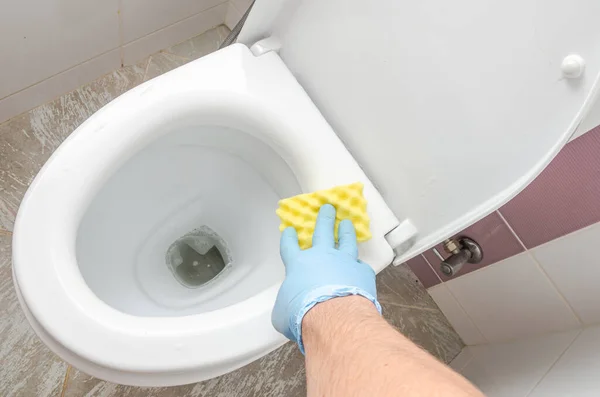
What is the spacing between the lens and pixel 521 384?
0.87 metres

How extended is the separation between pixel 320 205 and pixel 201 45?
2.58ft

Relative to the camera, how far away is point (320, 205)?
648 mm

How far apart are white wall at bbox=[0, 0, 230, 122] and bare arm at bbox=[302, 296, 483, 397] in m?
0.75

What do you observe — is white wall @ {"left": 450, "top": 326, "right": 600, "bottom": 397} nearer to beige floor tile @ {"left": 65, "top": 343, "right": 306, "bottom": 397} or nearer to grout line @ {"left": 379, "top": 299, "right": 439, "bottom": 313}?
grout line @ {"left": 379, "top": 299, "right": 439, "bottom": 313}

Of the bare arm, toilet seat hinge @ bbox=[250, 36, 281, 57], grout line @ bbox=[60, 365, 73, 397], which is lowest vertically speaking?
the bare arm

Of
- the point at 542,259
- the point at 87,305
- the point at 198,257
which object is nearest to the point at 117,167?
the point at 87,305

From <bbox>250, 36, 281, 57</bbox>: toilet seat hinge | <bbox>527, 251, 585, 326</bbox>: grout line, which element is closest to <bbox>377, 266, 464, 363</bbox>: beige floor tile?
<bbox>527, 251, 585, 326</bbox>: grout line

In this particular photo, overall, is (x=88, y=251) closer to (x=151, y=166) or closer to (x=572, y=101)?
(x=151, y=166)

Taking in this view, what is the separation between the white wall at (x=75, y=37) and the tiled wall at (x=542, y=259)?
772 mm

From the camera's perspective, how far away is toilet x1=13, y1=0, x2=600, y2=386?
1.80ft

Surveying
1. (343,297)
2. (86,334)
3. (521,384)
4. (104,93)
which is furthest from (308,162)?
(104,93)

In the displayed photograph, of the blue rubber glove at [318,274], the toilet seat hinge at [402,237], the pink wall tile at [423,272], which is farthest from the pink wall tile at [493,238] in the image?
the blue rubber glove at [318,274]

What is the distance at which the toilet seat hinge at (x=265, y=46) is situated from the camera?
2.49 feet

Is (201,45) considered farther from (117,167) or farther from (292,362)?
(292,362)
